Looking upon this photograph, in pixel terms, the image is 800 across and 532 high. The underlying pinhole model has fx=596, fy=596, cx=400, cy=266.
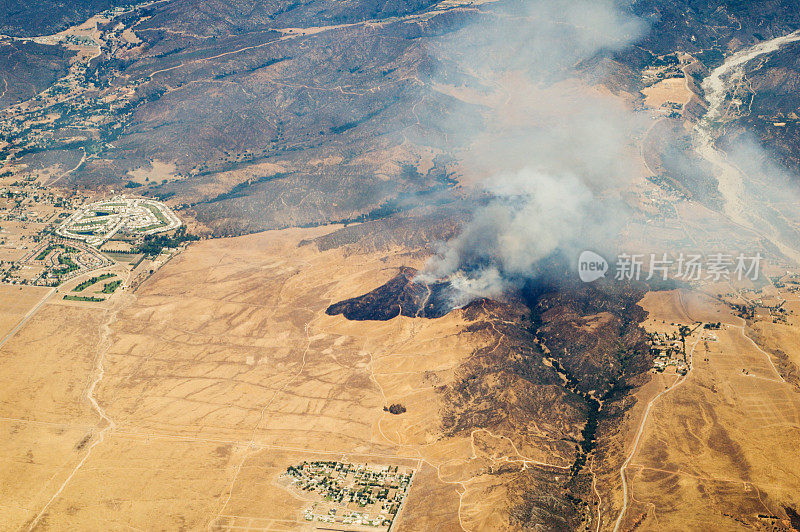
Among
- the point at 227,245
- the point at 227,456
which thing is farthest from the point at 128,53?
the point at 227,456

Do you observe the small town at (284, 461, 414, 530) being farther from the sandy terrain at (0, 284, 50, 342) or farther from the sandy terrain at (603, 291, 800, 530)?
the sandy terrain at (0, 284, 50, 342)

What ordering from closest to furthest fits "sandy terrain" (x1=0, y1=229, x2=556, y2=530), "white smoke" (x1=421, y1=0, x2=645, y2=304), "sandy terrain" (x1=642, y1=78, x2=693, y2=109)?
"sandy terrain" (x1=0, y1=229, x2=556, y2=530) < "white smoke" (x1=421, y1=0, x2=645, y2=304) < "sandy terrain" (x1=642, y1=78, x2=693, y2=109)

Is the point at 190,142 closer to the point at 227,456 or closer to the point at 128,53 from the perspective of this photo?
the point at 128,53

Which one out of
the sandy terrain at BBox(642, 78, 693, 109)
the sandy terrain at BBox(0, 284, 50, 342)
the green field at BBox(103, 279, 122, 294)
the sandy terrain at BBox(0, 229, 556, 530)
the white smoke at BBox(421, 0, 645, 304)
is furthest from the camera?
the sandy terrain at BBox(642, 78, 693, 109)

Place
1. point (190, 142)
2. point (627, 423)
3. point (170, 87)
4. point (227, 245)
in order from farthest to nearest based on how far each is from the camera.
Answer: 1. point (170, 87)
2. point (190, 142)
3. point (227, 245)
4. point (627, 423)

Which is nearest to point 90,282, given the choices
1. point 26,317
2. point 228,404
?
point 26,317

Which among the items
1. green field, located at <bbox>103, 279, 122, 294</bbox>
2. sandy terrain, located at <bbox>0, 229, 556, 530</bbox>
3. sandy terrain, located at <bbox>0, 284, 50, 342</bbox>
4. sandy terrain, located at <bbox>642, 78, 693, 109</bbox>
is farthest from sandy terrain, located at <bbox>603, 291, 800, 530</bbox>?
sandy terrain, located at <bbox>0, 284, 50, 342</bbox>

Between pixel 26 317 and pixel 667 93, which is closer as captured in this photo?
pixel 26 317

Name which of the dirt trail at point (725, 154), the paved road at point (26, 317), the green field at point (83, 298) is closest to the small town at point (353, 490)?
the green field at point (83, 298)

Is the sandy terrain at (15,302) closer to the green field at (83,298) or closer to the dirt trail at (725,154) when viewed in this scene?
the green field at (83,298)

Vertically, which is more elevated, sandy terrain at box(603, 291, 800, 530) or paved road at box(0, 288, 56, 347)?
paved road at box(0, 288, 56, 347)

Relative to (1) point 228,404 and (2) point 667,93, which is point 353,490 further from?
(2) point 667,93
